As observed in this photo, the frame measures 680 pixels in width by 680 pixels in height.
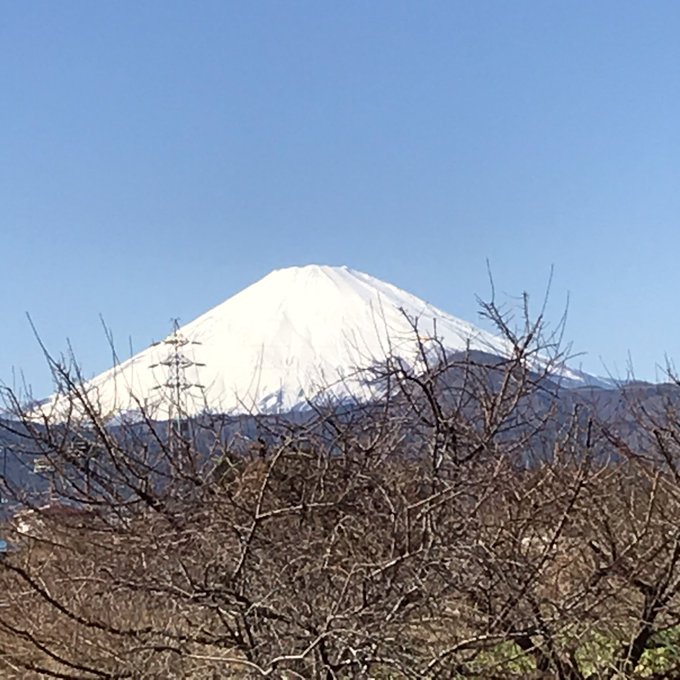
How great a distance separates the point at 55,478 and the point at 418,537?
1.89m

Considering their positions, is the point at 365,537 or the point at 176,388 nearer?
the point at 365,537

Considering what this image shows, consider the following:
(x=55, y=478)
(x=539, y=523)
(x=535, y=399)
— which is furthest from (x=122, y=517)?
(x=535, y=399)

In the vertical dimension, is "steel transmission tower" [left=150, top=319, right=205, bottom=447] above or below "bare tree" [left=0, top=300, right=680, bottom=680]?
above

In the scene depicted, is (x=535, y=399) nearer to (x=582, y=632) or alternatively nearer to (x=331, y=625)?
(x=582, y=632)

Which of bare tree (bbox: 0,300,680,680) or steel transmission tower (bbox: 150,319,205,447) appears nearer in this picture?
bare tree (bbox: 0,300,680,680)

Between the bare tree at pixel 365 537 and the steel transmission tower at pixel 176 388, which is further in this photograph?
the steel transmission tower at pixel 176 388

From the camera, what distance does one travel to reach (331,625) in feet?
13.5

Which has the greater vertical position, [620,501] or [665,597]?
[620,501]

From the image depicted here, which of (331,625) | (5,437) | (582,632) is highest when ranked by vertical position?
(5,437)

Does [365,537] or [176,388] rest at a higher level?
[176,388]

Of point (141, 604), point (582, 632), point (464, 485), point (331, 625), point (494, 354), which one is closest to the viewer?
point (331, 625)

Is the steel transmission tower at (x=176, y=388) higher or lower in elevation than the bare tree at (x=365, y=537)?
higher

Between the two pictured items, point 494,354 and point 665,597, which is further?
point 494,354

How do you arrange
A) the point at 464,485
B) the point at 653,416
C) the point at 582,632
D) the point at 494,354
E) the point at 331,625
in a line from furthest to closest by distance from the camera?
the point at 653,416, the point at 494,354, the point at 582,632, the point at 464,485, the point at 331,625
